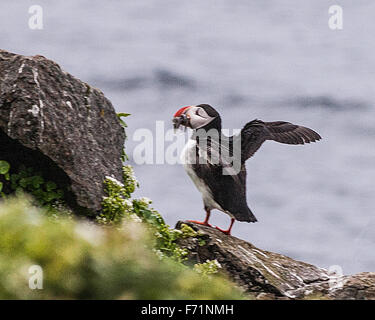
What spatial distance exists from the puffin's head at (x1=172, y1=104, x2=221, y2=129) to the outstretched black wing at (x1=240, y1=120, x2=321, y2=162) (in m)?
0.46

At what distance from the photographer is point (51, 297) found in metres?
4.00

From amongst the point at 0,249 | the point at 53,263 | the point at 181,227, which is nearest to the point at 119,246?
the point at 53,263

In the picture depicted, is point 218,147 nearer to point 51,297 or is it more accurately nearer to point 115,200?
point 115,200

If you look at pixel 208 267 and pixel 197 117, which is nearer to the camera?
pixel 208 267

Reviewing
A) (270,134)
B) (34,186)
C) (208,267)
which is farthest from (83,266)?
(270,134)

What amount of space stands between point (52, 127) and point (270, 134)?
3.62 metres

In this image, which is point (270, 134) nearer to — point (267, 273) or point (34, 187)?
point (267, 273)

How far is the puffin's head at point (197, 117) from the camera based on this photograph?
35.3ft

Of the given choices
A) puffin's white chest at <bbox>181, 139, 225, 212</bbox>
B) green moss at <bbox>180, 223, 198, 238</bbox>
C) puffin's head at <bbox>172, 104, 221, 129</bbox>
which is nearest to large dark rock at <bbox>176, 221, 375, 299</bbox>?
green moss at <bbox>180, 223, 198, 238</bbox>

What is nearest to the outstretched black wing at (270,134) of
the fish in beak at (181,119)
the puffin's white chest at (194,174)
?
the puffin's white chest at (194,174)

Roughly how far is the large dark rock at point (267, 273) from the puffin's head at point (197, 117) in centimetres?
147

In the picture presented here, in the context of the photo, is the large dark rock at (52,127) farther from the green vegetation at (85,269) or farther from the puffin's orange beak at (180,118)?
the green vegetation at (85,269)

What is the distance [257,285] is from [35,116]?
3.55 meters

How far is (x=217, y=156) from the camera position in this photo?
1045cm
